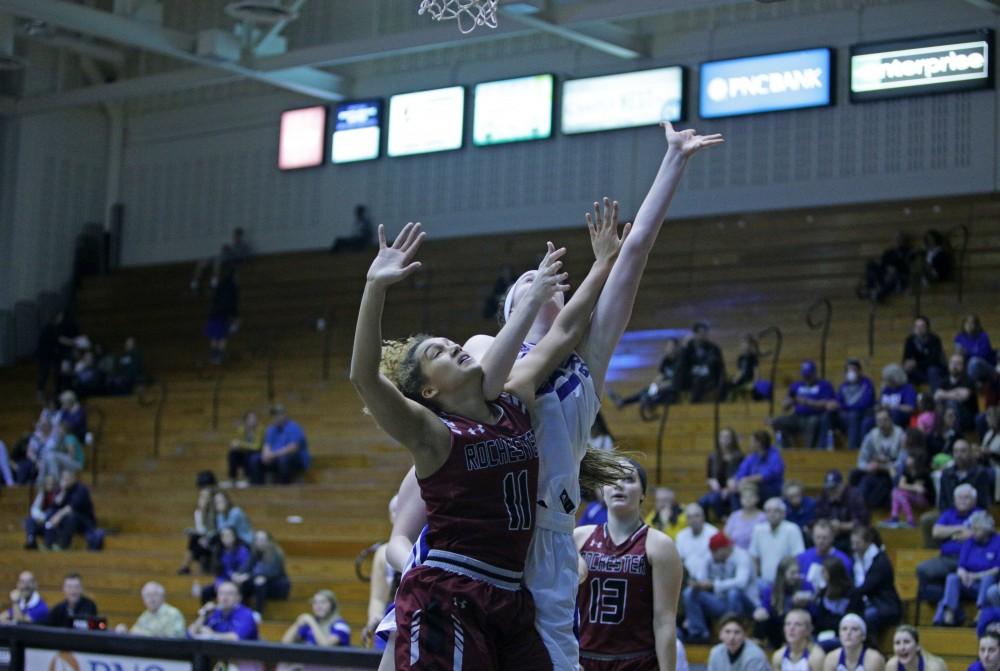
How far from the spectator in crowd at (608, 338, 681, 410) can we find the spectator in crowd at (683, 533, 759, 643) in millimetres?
4909

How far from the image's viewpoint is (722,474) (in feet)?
49.6

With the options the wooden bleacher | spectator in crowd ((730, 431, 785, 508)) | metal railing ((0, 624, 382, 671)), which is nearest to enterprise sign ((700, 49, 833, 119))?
the wooden bleacher

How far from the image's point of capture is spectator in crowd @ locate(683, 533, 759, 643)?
1262 cm

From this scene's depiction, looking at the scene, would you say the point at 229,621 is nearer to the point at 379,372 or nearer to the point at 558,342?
the point at 558,342

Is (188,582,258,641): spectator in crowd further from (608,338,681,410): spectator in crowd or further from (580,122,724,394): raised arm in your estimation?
(580,122,724,394): raised arm

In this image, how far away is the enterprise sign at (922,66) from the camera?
17625 mm

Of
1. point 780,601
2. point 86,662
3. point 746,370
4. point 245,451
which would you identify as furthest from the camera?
point 245,451

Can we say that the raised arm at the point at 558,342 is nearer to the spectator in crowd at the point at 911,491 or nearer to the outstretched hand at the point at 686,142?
the outstretched hand at the point at 686,142

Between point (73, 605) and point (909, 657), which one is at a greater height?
point (909, 657)

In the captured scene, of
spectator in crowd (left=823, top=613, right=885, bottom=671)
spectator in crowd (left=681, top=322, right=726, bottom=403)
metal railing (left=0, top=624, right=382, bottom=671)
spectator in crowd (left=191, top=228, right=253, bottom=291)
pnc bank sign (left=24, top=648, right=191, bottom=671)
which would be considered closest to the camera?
metal railing (left=0, top=624, right=382, bottom=671)

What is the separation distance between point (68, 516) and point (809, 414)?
958 centimetres

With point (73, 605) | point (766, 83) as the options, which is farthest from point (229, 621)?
point (766, 83)

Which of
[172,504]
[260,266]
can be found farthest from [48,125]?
[172,504]

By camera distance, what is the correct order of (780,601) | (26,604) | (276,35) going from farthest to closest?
(276,35) → (26,604) → (780,601)
